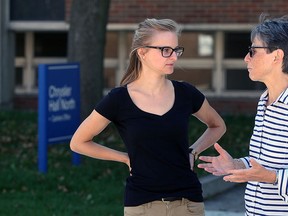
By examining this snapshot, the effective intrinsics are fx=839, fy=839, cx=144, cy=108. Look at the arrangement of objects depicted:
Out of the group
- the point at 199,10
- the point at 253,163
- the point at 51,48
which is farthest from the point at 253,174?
the point at 51,48

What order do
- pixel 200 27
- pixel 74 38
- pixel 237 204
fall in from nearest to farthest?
pixel 237 204, pixel 74 38, pixel 200 27

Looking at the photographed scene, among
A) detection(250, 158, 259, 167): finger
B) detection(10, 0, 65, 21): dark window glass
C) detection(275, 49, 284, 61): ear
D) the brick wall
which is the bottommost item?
detection(10, 0, 65, 21): dark window glass

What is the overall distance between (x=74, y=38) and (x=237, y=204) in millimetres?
4164

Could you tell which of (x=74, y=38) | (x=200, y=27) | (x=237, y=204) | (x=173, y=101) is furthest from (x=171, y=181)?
(x=200, y=27)

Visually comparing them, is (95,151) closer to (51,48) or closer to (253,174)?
(253,174)

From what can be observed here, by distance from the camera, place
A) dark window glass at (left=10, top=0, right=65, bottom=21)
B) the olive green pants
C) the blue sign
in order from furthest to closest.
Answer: dark window glass at (left=10, top=0, right=65, bottom=21)
the blue sign
the olive green pants

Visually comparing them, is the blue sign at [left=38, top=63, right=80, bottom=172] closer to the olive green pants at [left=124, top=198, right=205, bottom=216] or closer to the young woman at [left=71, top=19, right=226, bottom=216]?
the young woman at [left=71, top=19, right=226, bottom=216]

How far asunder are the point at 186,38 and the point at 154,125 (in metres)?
11.4

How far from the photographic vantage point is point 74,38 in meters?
12.0

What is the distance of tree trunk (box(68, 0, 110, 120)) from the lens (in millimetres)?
11875

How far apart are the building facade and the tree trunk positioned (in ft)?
11.3

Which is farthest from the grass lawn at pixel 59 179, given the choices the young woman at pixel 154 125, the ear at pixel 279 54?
the ear at pixel 279 54

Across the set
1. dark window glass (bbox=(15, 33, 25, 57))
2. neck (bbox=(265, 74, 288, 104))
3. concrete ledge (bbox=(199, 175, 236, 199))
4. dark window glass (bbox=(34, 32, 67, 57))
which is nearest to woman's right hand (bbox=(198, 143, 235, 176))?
neck (bbox=(265, 74, 288, 104))

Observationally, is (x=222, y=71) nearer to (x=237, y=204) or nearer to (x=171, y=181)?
(x=237, y=204)
